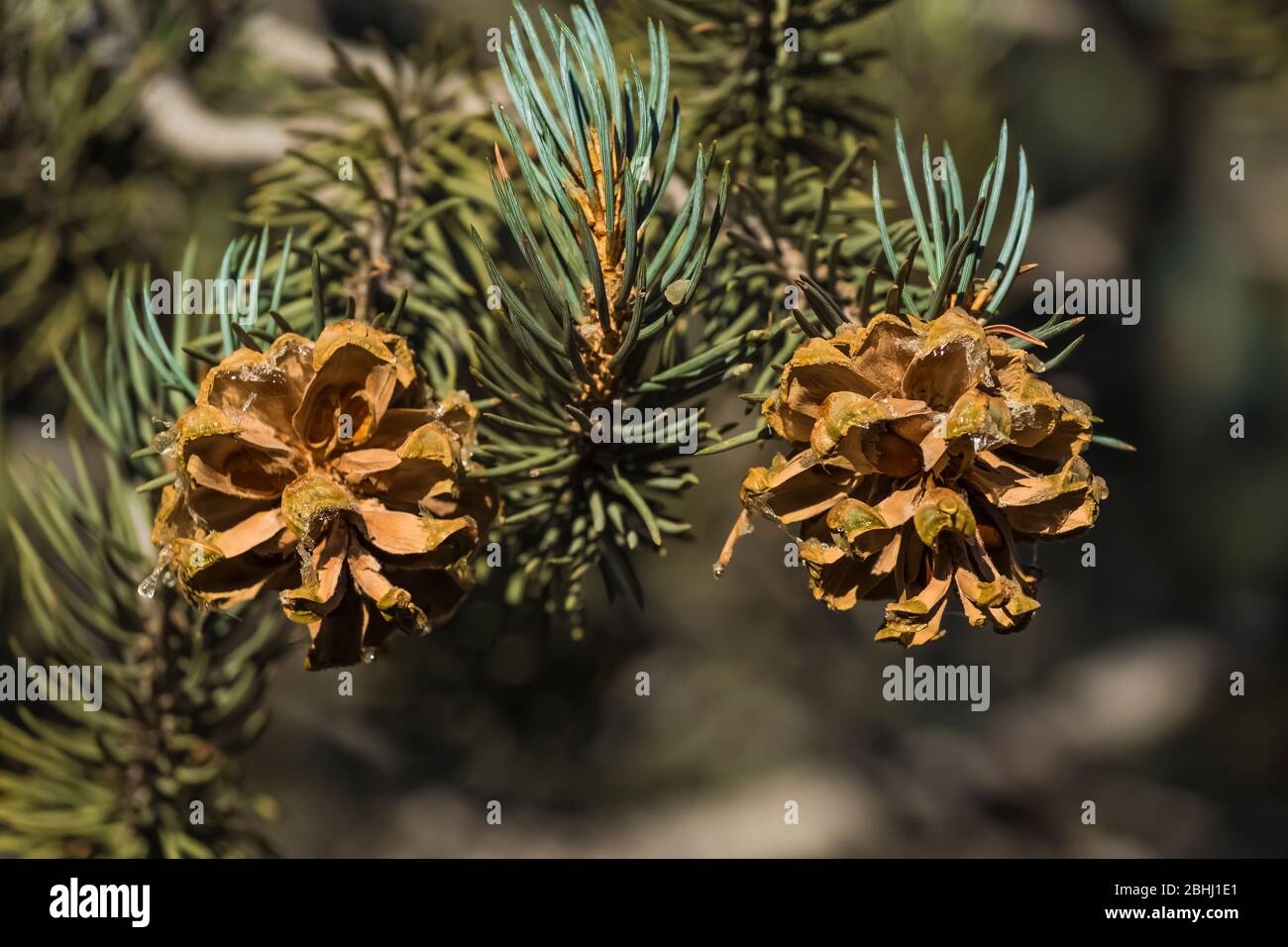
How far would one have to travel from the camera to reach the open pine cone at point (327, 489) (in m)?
0.31

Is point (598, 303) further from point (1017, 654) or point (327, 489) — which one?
point (1017, 654)

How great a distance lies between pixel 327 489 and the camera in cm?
30

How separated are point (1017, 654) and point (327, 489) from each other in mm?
1039

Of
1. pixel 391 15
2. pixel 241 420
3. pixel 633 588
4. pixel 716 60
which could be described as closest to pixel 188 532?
pixel 241 420

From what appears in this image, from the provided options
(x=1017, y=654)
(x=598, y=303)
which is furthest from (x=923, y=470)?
(x=1017, y=654)

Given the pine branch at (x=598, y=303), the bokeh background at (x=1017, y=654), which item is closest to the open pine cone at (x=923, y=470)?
the pine branch at (x=598, y=303)

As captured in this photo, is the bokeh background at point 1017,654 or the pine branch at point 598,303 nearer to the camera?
the pine branch at point 598,303

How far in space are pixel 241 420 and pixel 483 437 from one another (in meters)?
0.08

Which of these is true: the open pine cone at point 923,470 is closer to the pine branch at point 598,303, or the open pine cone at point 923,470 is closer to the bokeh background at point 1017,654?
the pine branch at point 598,303

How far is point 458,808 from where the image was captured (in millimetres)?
1097

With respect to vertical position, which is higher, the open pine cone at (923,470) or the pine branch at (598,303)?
the pine branch at (598,303)

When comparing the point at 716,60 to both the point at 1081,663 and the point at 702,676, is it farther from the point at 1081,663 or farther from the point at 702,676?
the point at 1081,663

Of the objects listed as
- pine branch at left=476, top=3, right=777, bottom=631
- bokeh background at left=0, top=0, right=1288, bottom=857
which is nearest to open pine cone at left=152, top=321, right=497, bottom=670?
pine branch at left=476, top=3, right=777, bottom=631

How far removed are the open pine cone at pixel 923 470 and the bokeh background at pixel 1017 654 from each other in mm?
456
